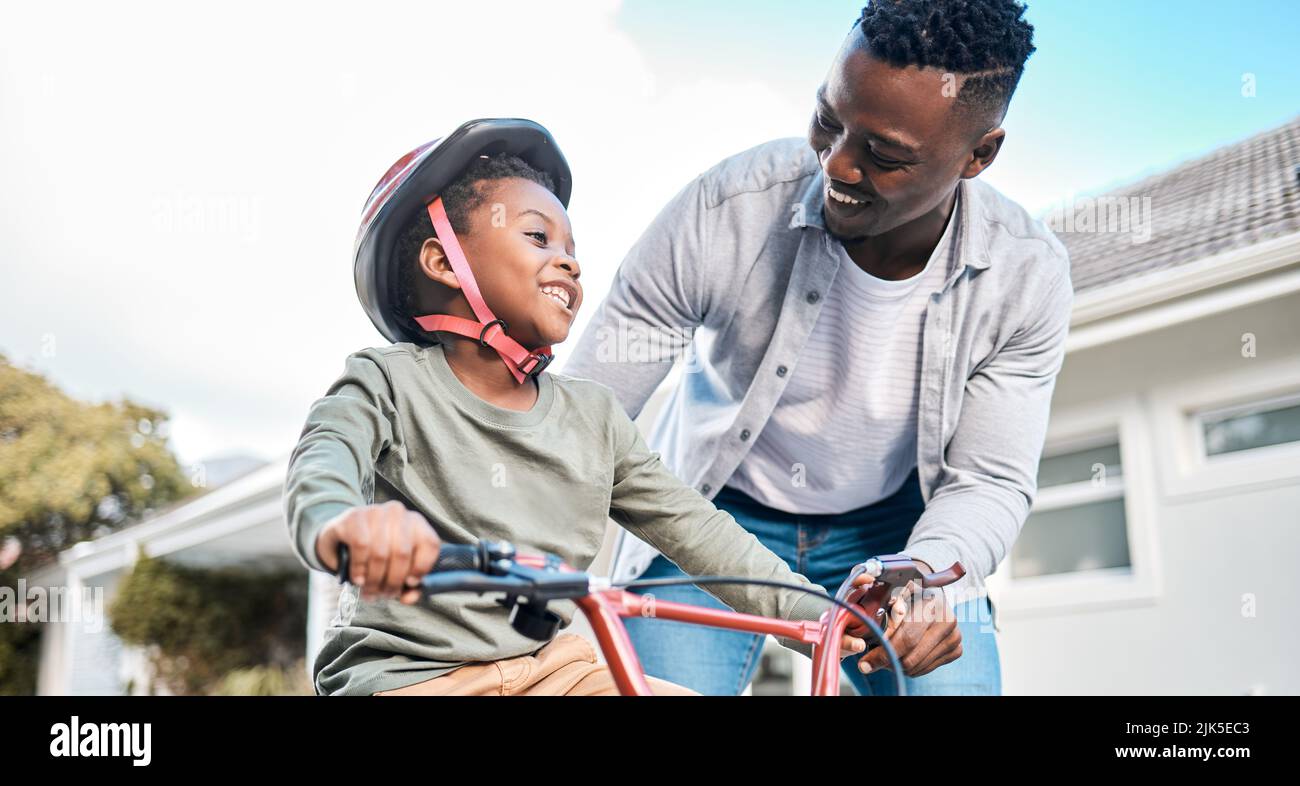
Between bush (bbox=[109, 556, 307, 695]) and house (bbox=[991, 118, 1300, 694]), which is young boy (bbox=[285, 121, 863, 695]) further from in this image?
bush (bbox=[109, 556, 307, 695])

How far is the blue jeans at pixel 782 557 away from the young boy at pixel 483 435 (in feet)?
2.24

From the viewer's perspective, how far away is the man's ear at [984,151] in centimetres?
213

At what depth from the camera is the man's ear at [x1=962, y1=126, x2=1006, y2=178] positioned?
2.13 m

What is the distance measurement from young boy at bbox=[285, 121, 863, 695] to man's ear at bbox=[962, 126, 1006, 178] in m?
0.77

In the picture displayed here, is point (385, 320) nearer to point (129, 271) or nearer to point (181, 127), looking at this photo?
point (181, 127)

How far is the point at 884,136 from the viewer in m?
1.96

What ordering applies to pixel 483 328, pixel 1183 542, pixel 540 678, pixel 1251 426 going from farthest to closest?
pixel 1183 542 → pixel 1251 426 → pixel 483 328 → pixel 540 678

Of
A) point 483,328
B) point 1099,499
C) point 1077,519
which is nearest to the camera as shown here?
point 483,328

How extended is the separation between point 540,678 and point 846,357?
1.09 metres

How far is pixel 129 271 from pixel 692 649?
2624 cm

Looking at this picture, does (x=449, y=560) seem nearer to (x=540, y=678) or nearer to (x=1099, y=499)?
(x=540, y=678)

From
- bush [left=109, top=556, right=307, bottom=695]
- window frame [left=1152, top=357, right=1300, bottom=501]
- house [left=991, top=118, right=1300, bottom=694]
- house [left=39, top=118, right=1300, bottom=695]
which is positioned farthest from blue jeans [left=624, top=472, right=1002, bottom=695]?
bush [left=109, top=556, right=307, bottom=695]

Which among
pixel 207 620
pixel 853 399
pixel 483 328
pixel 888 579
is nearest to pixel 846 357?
pixel 853 399

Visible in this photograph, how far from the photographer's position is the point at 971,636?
2.37 metres
